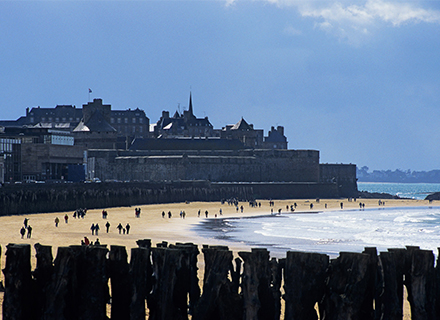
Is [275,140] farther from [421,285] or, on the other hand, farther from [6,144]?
[421,285]

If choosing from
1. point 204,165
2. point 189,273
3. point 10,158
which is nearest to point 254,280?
point 189,273

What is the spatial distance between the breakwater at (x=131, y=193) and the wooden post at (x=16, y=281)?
30.8 meters

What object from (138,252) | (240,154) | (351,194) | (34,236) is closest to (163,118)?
(240,154)

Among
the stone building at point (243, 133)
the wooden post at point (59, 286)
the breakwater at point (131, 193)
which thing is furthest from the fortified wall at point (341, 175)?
the wooden post at point (59, 286)

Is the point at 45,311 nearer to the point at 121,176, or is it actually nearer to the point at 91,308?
the point at 91,308

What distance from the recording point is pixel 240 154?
7519cm

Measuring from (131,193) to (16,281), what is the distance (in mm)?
46048

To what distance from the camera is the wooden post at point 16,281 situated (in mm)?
9422

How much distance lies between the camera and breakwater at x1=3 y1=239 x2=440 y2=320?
9141 mm

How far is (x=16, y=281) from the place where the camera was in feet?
30.9

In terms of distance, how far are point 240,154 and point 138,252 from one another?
65635mm

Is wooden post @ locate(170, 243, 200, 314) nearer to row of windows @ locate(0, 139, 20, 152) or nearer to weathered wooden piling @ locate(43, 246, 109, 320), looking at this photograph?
weathered wooden piling @ locate(43, 246, 109, 320)

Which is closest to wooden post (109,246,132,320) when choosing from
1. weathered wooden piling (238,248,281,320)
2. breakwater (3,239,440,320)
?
breakwater (3,239,440,320)

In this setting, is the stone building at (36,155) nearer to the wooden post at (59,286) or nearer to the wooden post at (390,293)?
the wooden post at (59,286)
